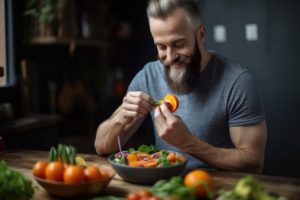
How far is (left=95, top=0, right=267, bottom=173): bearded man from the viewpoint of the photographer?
5.25 ft

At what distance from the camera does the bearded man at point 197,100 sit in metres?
1.60

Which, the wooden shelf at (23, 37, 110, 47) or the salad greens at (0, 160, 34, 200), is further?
the wooden shelf at (23, 37, 110, 47)

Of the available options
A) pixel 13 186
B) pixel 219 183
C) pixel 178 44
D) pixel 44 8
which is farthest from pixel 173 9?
pixel 44 8

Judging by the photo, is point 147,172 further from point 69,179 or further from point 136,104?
point 136,104

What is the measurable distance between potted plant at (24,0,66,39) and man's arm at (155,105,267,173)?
5.94ft

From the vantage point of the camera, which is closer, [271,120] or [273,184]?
[273,184]

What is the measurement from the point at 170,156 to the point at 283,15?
80.0 inches

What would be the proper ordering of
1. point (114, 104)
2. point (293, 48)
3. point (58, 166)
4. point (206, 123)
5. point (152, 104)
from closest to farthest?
point (58, 166)
point (152, 104)
point (206, 123)
point (293, 48)
point (114, 104)

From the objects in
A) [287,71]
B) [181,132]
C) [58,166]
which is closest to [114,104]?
[287,71]

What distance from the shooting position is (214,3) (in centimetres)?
319

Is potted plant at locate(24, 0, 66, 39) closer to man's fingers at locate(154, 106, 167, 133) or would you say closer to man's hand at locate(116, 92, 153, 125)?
man's hand at locate(116, 92, 153, 125)

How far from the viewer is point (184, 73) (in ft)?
5.88

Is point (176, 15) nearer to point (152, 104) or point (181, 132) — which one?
point (152, 104)

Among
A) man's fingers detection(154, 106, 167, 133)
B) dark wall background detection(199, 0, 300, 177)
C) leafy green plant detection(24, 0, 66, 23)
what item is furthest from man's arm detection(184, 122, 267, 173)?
leafy green plant detection(24, 0, 66, 23)
